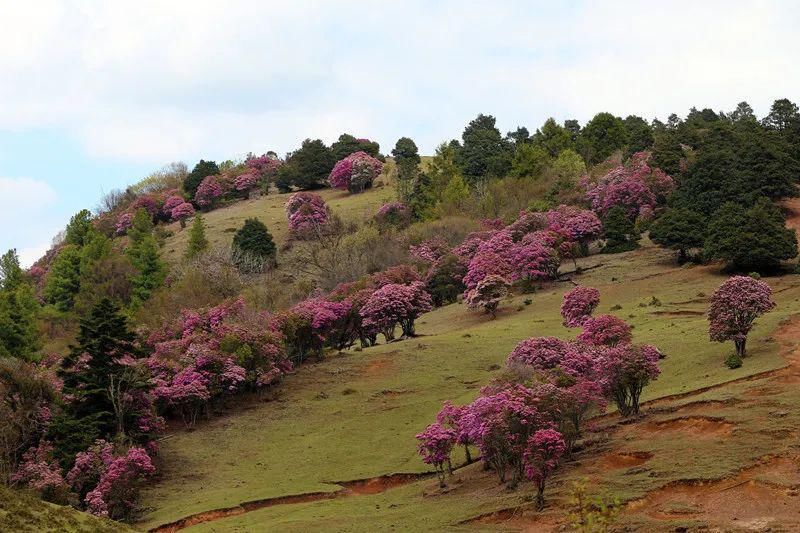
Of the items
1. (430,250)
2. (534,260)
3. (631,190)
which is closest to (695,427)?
(534,260)

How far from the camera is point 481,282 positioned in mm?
67938

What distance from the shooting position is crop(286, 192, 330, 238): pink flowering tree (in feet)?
365

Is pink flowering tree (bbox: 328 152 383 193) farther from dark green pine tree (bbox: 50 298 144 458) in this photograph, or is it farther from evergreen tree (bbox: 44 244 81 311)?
dark green pine tree (bbox: 50 298 144 458)

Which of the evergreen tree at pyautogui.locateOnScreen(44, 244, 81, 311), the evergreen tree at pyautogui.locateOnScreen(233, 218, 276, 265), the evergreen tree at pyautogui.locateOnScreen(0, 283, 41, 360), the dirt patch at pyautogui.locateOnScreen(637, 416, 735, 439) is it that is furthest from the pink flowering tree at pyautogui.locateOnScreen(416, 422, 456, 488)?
the evergreen tree at pyautogui.locateOnScreen(44, 244, 81, 311)

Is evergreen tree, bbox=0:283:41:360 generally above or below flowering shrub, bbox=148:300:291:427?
above

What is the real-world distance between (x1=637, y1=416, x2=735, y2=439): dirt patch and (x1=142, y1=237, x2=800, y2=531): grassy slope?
293 centimetres

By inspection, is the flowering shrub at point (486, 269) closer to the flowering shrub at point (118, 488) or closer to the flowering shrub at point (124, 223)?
the flowering shrub at point (118, 488)

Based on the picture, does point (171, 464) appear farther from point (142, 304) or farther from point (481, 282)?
point (142, 304)

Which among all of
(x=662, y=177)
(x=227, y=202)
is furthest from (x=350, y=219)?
(x=662, y=177)

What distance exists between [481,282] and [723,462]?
125 feet

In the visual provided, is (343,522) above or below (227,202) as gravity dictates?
below

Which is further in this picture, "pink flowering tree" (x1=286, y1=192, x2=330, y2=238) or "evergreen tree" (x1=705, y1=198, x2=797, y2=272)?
"pink flowering tree" (x1=286, y1=192, x2=330, y2=238)

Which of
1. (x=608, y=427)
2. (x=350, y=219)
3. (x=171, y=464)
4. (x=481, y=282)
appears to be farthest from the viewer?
(x=350, y=219)

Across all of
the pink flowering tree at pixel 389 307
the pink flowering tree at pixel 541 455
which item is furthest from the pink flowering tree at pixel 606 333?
the pink flowering tree at pixel 389 307
